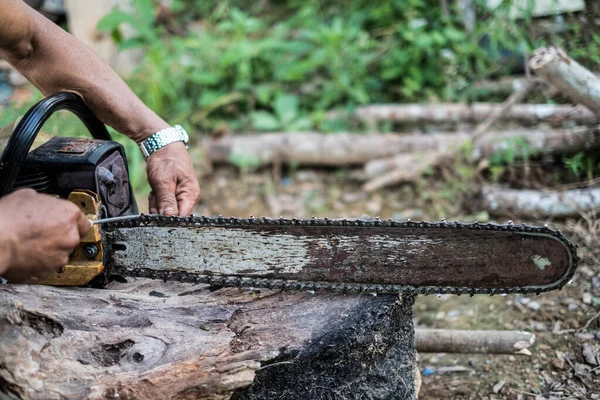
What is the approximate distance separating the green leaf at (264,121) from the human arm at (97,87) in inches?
99.4

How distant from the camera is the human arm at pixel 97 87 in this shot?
2.09m

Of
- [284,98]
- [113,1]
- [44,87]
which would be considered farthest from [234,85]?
[44,87]

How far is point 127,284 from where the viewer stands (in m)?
2.12

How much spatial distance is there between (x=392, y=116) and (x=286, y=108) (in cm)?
93

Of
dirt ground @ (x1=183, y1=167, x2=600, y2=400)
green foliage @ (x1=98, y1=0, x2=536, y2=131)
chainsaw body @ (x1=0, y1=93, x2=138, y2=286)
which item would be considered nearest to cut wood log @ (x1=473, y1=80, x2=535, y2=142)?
dirt ground @ (x1=183, y1=167, x2=600, y2=400)

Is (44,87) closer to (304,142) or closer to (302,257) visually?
(302,257)

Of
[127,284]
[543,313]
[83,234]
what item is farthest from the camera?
[543,313]

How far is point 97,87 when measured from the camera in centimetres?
217

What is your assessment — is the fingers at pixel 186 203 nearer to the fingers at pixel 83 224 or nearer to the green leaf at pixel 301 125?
the fingers at pixel 83 224

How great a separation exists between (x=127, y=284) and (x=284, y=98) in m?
3.12

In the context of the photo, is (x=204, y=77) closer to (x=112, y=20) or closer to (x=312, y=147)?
(x=112, y=20)

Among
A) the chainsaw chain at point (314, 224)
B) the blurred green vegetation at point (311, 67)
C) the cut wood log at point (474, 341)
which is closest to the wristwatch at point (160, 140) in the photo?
the chainsaw chain at point (314, 224)

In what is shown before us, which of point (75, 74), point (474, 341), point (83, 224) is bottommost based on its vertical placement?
point (474, 341)

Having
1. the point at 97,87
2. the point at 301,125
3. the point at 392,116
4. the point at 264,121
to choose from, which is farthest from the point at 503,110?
the point at 97,87
